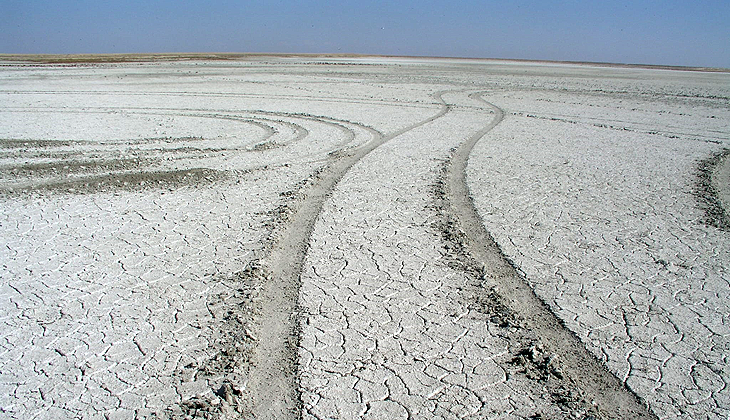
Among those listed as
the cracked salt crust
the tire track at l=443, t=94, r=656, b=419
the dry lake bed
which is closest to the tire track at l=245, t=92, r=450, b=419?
the dry lake bed

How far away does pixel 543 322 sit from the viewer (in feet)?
10.5

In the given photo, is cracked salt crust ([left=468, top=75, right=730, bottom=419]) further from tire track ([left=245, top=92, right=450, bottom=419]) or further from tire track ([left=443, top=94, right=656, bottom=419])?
tire track ([left=245, top=92, right=450, bottom=419])

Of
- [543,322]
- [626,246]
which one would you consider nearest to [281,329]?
[543,322]

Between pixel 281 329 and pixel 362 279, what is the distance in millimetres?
838

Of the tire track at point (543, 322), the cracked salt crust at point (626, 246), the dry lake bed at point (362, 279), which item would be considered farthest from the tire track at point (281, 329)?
the cracked salt crust at point (626, 246)

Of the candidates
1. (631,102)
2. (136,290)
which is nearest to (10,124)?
(136,290)

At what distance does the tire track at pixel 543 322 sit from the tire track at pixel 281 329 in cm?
132

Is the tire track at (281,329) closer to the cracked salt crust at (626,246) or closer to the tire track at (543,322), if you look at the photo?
the tire track at (543,322)

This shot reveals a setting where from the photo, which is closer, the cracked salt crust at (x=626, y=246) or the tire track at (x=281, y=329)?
the tire track at (x=281, y=329)

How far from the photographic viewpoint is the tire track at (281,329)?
8.18ft

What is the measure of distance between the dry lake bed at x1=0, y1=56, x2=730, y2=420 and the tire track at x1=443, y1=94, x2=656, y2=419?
1cm

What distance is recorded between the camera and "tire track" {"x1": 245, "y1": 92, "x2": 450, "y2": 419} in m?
2.49

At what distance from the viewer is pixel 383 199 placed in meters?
5.64

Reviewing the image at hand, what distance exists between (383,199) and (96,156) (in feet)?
14.4
